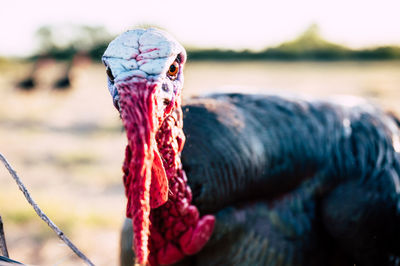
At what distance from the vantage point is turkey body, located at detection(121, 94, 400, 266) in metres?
2.07

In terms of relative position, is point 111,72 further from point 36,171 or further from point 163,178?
point 36,171

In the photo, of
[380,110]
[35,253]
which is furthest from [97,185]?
[380,110]

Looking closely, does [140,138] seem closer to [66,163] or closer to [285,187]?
[285,187]

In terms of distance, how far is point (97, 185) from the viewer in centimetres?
670

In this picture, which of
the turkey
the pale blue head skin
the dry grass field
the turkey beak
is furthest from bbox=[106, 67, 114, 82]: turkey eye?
the dry grass field

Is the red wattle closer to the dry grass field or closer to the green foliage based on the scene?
the dry grass field

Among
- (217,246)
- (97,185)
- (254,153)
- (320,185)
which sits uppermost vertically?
(254,153)

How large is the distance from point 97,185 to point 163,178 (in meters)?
5.31

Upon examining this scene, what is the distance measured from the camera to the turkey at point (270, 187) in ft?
6.40

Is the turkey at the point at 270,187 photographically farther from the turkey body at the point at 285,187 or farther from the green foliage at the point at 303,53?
the green foliage at the point at 303,53

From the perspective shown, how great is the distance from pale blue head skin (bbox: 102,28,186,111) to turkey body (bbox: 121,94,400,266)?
1.95ft

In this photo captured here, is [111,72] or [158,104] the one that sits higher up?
[111,72]

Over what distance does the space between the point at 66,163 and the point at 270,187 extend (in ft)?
20.3

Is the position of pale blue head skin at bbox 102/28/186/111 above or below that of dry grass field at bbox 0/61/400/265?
above
